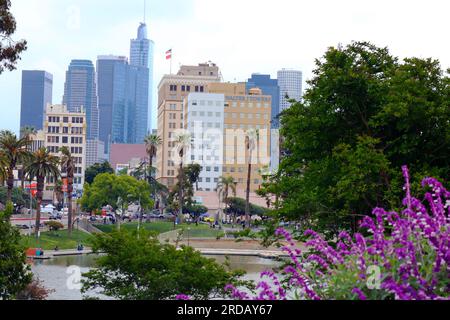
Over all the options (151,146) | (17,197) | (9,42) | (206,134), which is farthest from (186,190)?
(9,42)

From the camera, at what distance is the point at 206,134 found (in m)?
193

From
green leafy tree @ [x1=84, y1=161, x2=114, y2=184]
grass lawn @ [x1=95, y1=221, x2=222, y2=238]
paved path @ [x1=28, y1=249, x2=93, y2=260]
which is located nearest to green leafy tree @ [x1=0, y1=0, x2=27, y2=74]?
paved path @ [x1=28, y1=249, x2=93, y2=260]

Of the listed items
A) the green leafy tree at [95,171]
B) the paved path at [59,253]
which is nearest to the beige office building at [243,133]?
the green leafy tree at [95,171]

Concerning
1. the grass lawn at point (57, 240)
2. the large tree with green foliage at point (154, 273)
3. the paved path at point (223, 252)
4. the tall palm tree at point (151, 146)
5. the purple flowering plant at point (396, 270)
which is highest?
the tall palm tree at point (151, 146)

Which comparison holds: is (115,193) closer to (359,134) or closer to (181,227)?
(181,227)

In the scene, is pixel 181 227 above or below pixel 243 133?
below

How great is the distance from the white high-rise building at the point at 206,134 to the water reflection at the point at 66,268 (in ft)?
314

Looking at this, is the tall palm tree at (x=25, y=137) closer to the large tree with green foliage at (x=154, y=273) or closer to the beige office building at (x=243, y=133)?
the beige office building at (x=243, y=133)

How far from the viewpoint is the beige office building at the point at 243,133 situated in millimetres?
190000

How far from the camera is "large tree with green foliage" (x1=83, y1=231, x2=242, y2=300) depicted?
3125cm

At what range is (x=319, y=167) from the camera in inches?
1309

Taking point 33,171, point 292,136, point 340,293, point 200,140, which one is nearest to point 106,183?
point 33,171

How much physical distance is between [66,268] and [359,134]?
43.9 m

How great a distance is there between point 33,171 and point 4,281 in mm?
70722
